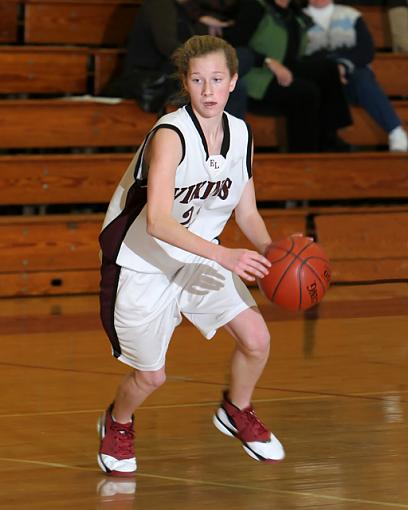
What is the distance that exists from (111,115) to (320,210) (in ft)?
4.87

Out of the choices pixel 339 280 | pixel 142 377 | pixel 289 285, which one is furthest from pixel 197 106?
pixel 339 280

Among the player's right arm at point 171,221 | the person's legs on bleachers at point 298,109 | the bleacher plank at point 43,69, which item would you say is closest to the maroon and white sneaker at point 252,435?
the player's right arm at point 171,221

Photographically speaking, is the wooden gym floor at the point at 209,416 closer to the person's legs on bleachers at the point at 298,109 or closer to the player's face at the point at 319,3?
the person's legs on bleachers at the point at 298,109

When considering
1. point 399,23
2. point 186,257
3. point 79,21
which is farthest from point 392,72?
point 186,257

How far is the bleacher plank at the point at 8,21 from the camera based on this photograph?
823 cm

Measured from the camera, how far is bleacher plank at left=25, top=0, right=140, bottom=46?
27.2 ft

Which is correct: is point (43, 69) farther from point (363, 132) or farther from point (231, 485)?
point (231, 485)

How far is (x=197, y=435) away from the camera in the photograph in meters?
4.16

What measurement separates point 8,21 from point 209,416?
4650mm

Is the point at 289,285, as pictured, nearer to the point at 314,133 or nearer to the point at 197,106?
the point at 197,106

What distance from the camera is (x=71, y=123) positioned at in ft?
25.1

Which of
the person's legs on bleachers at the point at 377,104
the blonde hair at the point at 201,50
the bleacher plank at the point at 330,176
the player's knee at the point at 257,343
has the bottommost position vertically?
the bleacher plank at the point at 330,176

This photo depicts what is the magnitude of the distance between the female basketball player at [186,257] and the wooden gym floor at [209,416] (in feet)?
0.62

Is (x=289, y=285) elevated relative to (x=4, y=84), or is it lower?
elevated
